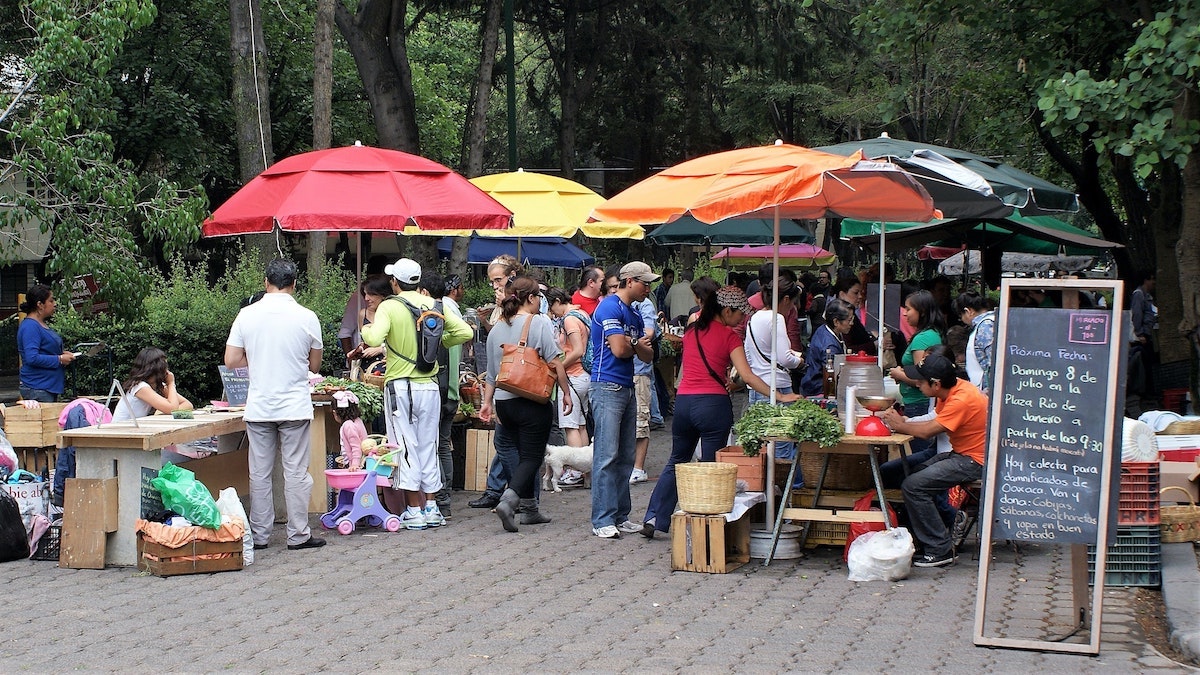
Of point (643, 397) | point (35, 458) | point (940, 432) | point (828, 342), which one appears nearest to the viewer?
point (940, 432)

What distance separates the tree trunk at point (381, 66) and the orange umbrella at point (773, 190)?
10409 millimetres

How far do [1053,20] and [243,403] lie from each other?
9.40 meters

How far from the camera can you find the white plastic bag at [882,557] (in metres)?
7.27

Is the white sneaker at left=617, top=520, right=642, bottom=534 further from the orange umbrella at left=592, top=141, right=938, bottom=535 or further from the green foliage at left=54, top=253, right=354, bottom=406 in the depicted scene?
the green foliage at left=54, top=253, right=354, bottom=406

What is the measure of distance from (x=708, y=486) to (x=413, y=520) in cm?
264

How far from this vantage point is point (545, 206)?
492 inches

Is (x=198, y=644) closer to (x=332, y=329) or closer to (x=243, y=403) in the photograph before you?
(x=243, y=403)

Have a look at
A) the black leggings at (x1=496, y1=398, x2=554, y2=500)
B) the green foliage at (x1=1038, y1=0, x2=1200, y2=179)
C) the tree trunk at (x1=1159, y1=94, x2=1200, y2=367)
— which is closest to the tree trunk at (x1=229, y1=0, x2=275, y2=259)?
the black leggings at (x1=496, y1=398, x2=554, y2=500)

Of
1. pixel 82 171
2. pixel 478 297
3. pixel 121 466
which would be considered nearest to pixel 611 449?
pixel 121 466

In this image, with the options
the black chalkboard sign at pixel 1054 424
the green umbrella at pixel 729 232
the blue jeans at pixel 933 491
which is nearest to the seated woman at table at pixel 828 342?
the blue jeans at pixel 933 491

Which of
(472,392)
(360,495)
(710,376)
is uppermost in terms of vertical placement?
(710,376)

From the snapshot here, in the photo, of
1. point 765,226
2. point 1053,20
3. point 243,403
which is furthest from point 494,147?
point 243,403

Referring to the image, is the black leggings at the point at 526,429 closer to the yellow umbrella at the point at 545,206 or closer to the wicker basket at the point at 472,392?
the wicker basket at the point at 472,392

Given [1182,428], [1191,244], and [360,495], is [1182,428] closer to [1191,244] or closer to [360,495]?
[1191,244]
